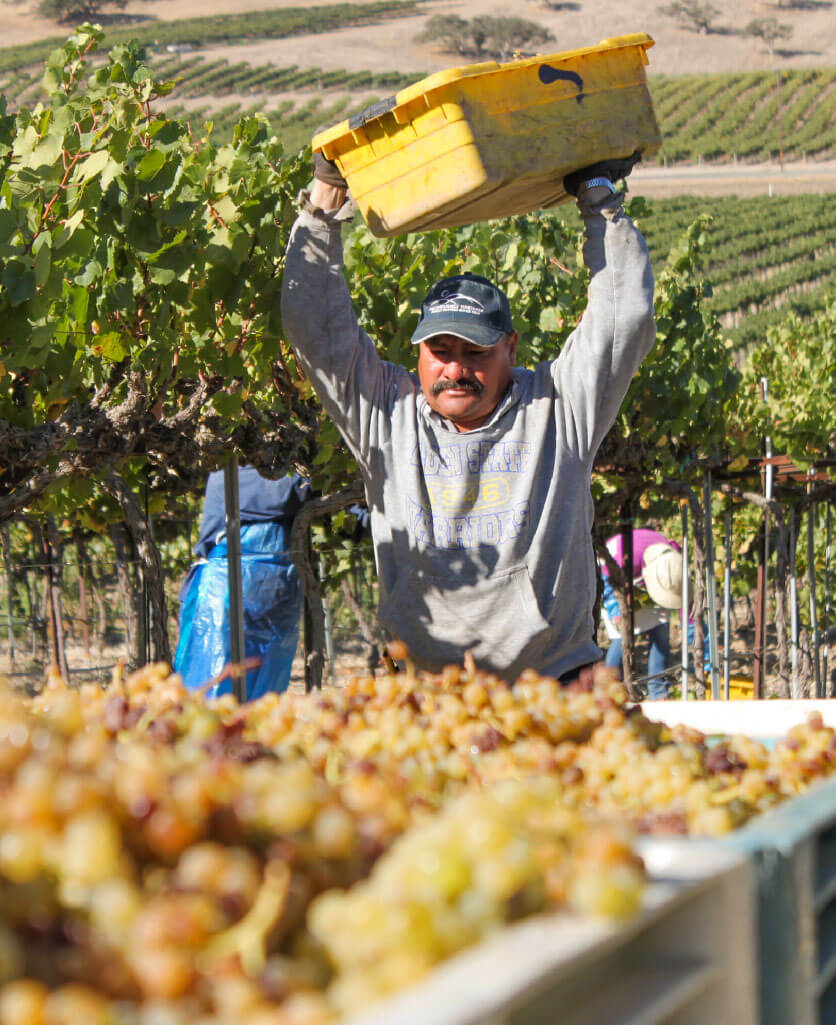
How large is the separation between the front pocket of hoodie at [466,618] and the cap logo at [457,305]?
576 mm

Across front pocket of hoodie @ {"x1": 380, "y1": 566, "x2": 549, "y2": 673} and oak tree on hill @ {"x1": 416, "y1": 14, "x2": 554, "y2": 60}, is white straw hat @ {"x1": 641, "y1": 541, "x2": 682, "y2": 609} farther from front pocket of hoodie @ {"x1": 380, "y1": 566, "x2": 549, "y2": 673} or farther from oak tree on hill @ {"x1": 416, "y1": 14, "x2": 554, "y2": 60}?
oak tree on hill @ {"x1": 416, "y1": 14, "x2": 554, "y2": 60}

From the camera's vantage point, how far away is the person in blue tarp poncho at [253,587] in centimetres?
559

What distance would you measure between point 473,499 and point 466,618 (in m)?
Result: 0.26

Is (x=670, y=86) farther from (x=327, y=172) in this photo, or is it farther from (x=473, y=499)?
(x=473, y=499)

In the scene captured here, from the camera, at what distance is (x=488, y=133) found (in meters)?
2.20

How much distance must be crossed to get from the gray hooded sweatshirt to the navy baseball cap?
0.48 ft

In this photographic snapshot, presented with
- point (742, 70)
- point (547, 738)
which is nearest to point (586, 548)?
Result: point (547, 738)

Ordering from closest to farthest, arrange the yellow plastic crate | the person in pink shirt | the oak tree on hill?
the yellow plastic crate < the person in pink shirt < the oak tree on hill

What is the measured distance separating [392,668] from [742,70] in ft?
267

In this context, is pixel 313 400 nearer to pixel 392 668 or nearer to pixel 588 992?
pixel 392 668

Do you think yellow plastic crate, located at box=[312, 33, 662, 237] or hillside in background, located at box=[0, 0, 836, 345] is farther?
hillside in background, located at box=[0, 0, 836, 345]

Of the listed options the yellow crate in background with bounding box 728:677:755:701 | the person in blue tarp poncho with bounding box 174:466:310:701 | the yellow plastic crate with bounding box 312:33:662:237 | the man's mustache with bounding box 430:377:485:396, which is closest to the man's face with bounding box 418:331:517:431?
A: the man's mustache with bounding box 430:377:485:396

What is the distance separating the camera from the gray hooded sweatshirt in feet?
7.97

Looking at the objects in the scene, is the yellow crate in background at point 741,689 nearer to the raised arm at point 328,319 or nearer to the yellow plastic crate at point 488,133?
the raised arm at point 328,319
